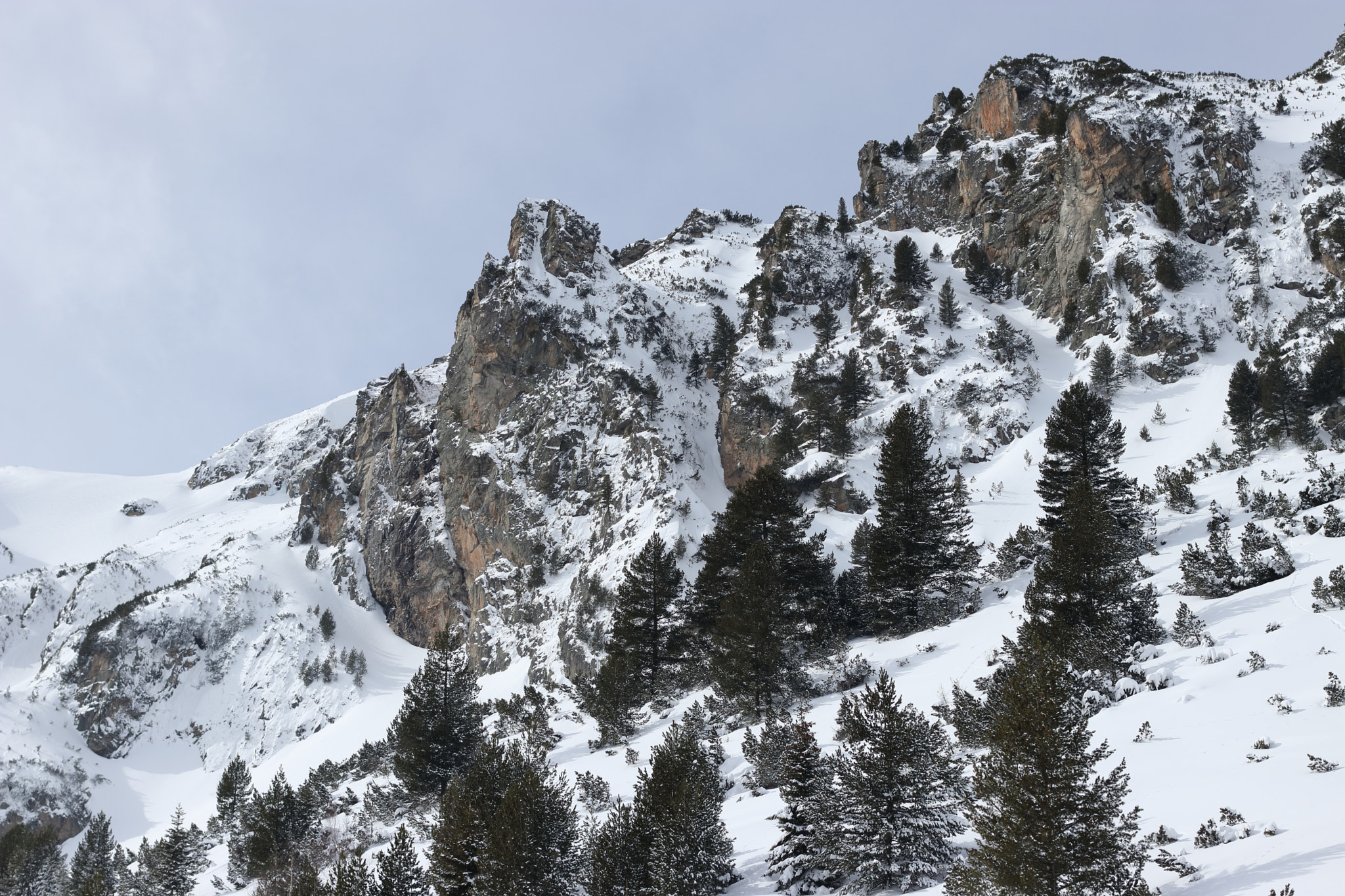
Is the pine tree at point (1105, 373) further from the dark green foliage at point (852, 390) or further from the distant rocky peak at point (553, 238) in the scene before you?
the distant rocky peak at point (553, 238)

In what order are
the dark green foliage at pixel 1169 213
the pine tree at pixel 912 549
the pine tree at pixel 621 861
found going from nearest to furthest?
the pine tree at pixel 621 861
the pine tree at pixel 912 549
the dark green foliage at pixel 1169 213

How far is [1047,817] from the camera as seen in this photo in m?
9.46

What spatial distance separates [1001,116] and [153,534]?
14330 cm

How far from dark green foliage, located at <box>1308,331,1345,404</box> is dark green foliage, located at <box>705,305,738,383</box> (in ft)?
134

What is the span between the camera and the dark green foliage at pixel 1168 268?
51.7 metres

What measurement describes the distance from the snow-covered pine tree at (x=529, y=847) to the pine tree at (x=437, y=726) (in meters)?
12.4

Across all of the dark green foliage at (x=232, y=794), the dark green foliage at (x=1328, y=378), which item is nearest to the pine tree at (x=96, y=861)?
the dark green foliage at (x=232, y=794)

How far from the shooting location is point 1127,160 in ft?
191

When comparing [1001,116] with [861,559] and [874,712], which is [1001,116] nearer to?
[861,559]

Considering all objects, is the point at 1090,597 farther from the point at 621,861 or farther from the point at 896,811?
the point at 621,861

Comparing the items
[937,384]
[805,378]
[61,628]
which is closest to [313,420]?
[61,628]

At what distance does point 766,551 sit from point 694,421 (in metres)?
33.0

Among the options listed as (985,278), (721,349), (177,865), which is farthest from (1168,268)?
(177,865)

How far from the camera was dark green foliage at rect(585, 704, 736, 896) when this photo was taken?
551 inches
